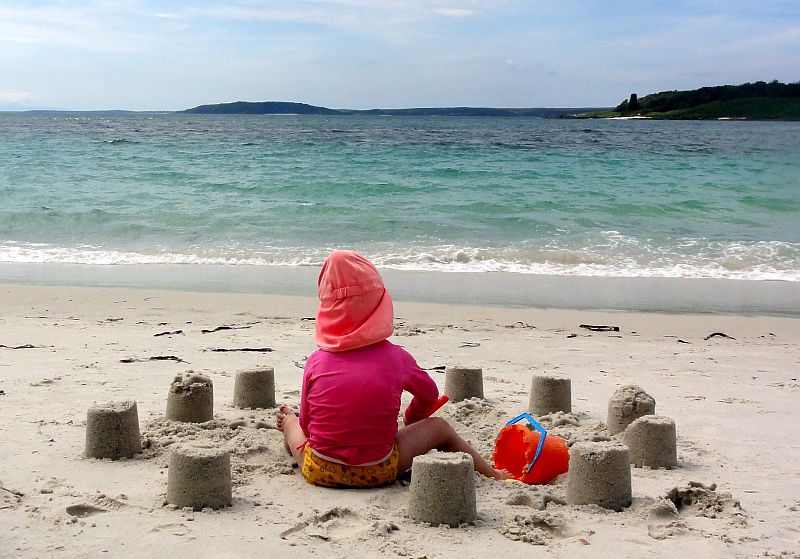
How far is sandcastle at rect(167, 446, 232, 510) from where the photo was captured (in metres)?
3.32

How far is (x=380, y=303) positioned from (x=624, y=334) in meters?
4.04

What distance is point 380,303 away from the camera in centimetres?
378

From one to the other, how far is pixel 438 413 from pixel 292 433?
1109 mm

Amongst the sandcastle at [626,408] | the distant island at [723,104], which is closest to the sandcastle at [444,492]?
the sandcastle at [626,408]

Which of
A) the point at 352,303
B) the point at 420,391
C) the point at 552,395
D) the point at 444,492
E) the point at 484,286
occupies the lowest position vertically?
the point at 484,286

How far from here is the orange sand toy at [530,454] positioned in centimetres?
387

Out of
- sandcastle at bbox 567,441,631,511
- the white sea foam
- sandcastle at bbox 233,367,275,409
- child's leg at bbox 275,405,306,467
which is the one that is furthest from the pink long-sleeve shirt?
the white sea foam

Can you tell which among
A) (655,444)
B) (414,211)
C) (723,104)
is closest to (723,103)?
(723,104)

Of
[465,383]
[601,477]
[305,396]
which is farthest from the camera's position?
[465,383]

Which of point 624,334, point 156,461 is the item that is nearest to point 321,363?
point 156,461

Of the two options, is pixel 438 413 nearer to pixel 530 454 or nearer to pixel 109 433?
pixel 530 454

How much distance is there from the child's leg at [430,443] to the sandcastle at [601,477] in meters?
→ 0.48

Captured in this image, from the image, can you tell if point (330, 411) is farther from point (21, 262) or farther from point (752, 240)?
point (752, 240)

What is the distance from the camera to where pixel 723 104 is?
79875 mm
